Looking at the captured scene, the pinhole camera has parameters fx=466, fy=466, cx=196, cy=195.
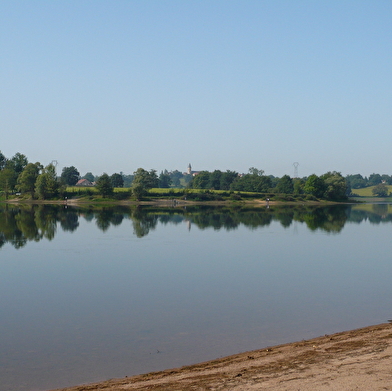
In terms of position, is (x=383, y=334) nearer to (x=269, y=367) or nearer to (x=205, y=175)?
(x=269, y=367)

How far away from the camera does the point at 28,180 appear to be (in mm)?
113312

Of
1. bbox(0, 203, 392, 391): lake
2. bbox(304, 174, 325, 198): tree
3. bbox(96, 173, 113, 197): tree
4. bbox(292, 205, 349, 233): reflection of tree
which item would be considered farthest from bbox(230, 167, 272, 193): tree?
bbox(0, 203, 392, 391): lake

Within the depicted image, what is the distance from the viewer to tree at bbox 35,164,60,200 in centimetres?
10962

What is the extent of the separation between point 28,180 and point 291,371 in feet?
369

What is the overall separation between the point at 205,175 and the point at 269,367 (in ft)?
501

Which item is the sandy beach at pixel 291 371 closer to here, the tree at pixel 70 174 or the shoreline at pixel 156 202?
the shoreline at pixel 156 202

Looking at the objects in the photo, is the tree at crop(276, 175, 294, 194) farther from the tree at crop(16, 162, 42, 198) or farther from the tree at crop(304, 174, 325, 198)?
the tree at crop(16, 162, 42, 198)

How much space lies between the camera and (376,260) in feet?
96.4

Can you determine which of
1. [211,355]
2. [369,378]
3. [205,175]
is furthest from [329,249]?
[205,175]

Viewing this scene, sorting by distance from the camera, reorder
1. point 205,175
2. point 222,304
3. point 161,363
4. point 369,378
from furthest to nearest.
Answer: point 205,175
point 222,304
point 161,363
point 369,378

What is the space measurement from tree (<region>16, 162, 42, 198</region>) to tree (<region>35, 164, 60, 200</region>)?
10.8 feet

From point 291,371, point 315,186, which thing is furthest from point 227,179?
point 291,371

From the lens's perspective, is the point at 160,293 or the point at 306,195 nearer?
the point at 160,293

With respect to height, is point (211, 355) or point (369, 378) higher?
point (369, 378)
